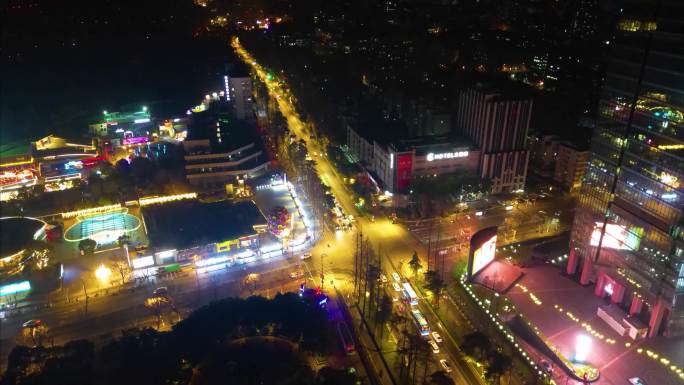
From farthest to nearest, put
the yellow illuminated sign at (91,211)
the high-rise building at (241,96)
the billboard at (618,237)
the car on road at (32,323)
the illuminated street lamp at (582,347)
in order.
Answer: the high-rise building at (241,96), the yellow illuminated sign at (91,211), the car on road at (32,323), the billboard at (618,237), the illuminated street lamp at (582,347)

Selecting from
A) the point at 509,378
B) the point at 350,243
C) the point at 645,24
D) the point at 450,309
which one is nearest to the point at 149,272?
the point at 350,243

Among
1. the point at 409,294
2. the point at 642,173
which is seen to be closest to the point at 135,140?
the point at 409,294

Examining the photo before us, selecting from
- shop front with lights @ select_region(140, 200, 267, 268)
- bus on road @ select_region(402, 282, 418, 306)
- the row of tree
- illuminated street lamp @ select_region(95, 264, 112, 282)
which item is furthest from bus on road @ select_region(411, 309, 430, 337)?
illuminated street lamp @ select_region(95, 264, 112, 282)

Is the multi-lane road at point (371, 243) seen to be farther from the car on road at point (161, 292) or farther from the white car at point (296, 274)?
the car on road at point (161, 292)

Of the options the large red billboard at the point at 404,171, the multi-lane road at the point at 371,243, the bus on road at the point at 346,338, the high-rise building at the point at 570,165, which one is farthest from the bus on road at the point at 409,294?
the high-rise building at the point at 570,165

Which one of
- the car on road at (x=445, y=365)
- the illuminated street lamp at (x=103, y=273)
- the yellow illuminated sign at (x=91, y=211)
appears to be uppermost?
the yellow illuminated sign at (x=91, y=211)

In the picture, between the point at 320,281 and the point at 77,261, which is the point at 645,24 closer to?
the point at 320,281
